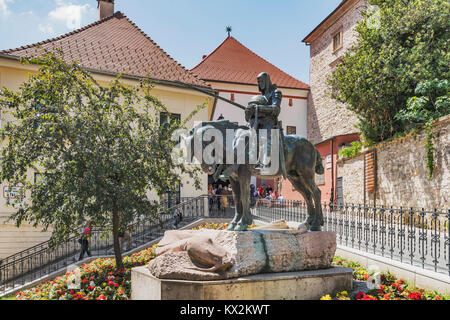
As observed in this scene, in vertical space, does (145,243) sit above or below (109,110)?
below

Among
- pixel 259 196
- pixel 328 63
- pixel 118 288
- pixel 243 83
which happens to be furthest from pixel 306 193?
pixel 243 83

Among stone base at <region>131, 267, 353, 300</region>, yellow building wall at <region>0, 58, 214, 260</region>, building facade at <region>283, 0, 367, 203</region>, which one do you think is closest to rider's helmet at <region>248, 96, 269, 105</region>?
stone base at <region>131, 267, 353, 300</region>

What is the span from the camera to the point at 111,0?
2567 cm

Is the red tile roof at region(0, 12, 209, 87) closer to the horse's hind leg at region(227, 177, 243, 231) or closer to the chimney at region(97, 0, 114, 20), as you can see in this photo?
the chimney at region(97, 0, 114, 20)

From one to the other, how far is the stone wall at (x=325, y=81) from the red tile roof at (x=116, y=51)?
1150 centimetres

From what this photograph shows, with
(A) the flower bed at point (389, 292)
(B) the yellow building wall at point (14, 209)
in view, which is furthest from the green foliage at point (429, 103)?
(A) the flower bed at point (389, 292)

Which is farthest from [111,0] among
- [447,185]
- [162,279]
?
[162,279]

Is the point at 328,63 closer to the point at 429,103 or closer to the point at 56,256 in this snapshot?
the point at 429,103

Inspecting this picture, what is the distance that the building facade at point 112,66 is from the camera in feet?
53.8

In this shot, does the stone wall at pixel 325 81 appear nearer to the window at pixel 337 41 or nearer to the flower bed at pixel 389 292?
the window at pixel 337 41
